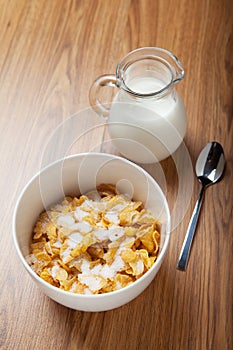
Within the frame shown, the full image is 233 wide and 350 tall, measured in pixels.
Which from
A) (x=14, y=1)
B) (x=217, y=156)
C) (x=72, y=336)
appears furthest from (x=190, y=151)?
(x=14, y=1)

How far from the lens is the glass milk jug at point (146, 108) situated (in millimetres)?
946

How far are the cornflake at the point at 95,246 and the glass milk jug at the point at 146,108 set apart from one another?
11 cm

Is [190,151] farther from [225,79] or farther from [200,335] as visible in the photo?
[200,335]

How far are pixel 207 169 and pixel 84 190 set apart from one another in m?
0.23

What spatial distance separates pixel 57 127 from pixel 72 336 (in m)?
0.40

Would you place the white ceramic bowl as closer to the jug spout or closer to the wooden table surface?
the wooden table surface

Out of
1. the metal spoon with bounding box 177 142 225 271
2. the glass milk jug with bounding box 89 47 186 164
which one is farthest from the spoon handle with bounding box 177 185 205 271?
the glass milk jug with bounding box 89 47 186 164

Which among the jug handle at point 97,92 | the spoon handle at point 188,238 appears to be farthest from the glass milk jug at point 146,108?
the spoon handle at point 188,238

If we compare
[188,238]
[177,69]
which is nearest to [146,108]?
[177,69]

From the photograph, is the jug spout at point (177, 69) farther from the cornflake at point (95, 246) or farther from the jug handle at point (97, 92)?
the cornflake at point (95, 246)

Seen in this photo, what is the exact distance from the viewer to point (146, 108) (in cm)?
94

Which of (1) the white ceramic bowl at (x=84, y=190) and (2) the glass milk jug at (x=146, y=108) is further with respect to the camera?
(2) the glass milk jug at (x=146, y=108)

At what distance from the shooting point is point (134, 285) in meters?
0.79

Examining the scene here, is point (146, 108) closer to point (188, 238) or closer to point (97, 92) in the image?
point (97, 92)
